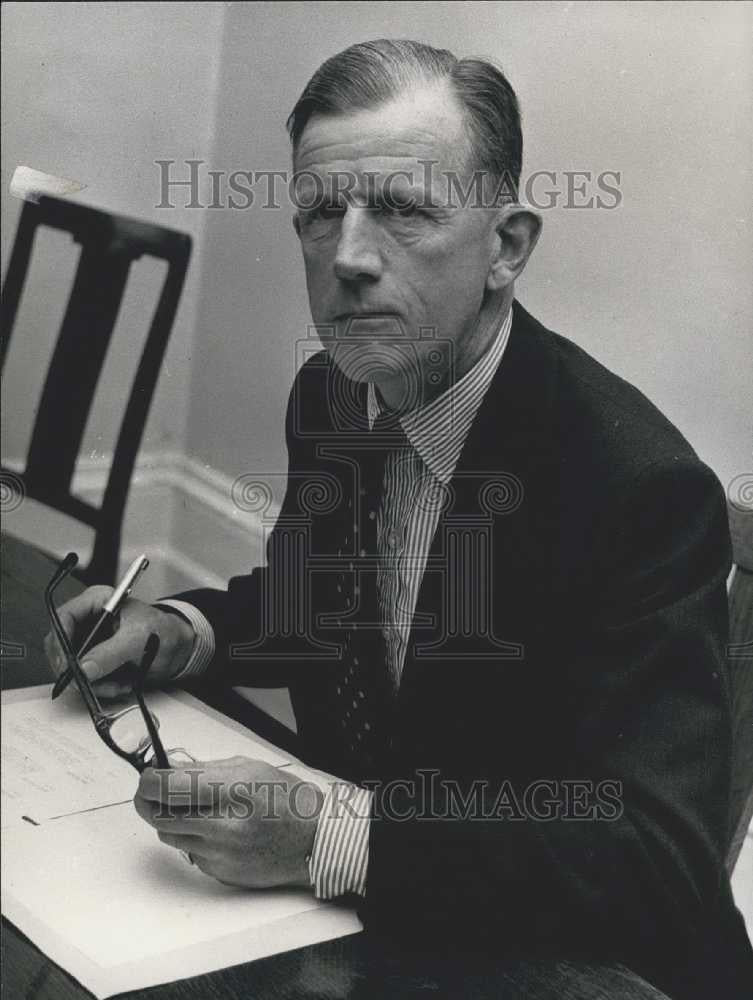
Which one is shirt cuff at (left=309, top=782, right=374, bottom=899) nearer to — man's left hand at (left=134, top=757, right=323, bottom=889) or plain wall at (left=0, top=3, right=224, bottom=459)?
man's left hand at (left=134, top=757, right=323, bottom=889)

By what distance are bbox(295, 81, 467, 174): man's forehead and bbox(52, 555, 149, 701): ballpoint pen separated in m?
0.37

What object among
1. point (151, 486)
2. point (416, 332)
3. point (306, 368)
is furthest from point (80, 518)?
point (416, 332)

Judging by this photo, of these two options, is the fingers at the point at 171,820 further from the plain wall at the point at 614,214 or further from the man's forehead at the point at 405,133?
the man's forehead at the point at 405,133

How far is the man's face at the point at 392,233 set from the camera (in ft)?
2.64

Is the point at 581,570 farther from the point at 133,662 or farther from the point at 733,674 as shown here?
the point at 133,662

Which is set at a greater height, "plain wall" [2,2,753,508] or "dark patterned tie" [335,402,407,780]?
"plain wall" [2,2,753,508]

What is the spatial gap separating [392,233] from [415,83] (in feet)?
0.33

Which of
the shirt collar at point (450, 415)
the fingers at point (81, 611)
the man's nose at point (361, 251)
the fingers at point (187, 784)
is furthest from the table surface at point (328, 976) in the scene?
the man's nose at point (361, 251)

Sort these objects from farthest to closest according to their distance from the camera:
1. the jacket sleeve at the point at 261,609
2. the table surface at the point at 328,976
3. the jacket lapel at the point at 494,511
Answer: the jacket sleeve at the point at 261,609, the jacket lapel at the point at 494,511, the table surface at the point at 328,976

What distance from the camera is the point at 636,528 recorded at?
34.8 inches

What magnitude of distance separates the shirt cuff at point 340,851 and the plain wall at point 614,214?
0.99 ft

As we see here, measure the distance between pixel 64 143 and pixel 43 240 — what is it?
10 centimetres

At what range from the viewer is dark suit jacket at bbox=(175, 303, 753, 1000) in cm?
85

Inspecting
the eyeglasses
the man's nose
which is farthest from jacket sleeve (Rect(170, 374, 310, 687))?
the man's nose
